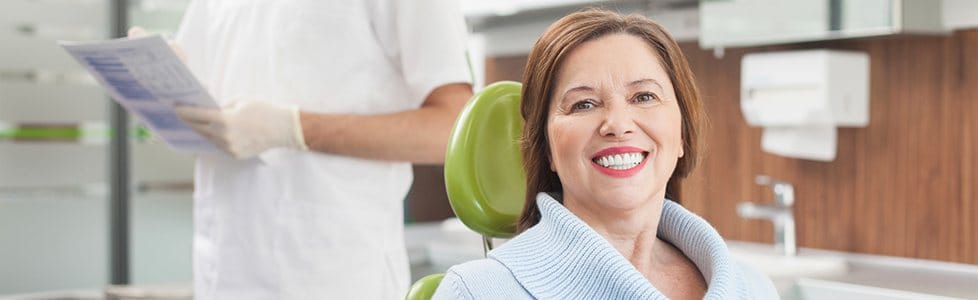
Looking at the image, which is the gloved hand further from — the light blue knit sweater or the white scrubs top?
the light blue knit sweater

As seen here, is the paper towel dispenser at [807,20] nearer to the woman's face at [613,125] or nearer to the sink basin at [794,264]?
the sink basin at [794,264]

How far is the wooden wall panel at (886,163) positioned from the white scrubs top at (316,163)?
1096 millimetres

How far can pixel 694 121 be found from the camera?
4.24 ft

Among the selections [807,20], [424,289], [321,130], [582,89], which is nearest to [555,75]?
[582,89]

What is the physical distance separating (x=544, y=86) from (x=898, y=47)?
196 cm

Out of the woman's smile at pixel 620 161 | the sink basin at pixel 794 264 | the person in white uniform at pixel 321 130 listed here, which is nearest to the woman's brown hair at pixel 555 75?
the woman's smile at pixel 620 161

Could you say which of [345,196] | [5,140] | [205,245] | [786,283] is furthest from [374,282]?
[5,140]

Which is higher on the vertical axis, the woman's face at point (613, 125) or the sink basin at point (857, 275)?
the woman's face at point (613, 125)

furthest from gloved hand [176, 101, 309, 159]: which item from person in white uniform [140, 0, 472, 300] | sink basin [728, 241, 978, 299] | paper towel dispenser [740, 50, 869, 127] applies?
paper towel dispenser [740, 50, 869, 127]

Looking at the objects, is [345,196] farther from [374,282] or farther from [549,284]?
[549,284]

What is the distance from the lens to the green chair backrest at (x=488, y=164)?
1.40m

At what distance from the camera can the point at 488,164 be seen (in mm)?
1412

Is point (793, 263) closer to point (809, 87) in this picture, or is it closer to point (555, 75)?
point (809, 87)

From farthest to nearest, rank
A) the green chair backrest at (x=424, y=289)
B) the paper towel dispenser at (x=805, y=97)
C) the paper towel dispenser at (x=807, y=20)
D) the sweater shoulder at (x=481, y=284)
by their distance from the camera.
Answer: the paper towel dispenser at (x=805, y=97) → the paper towel dispenser at (x=807, y=20) → the green chair backrest at (x=424, y=289) → the sweater shoulder at (x=481, y=284)
